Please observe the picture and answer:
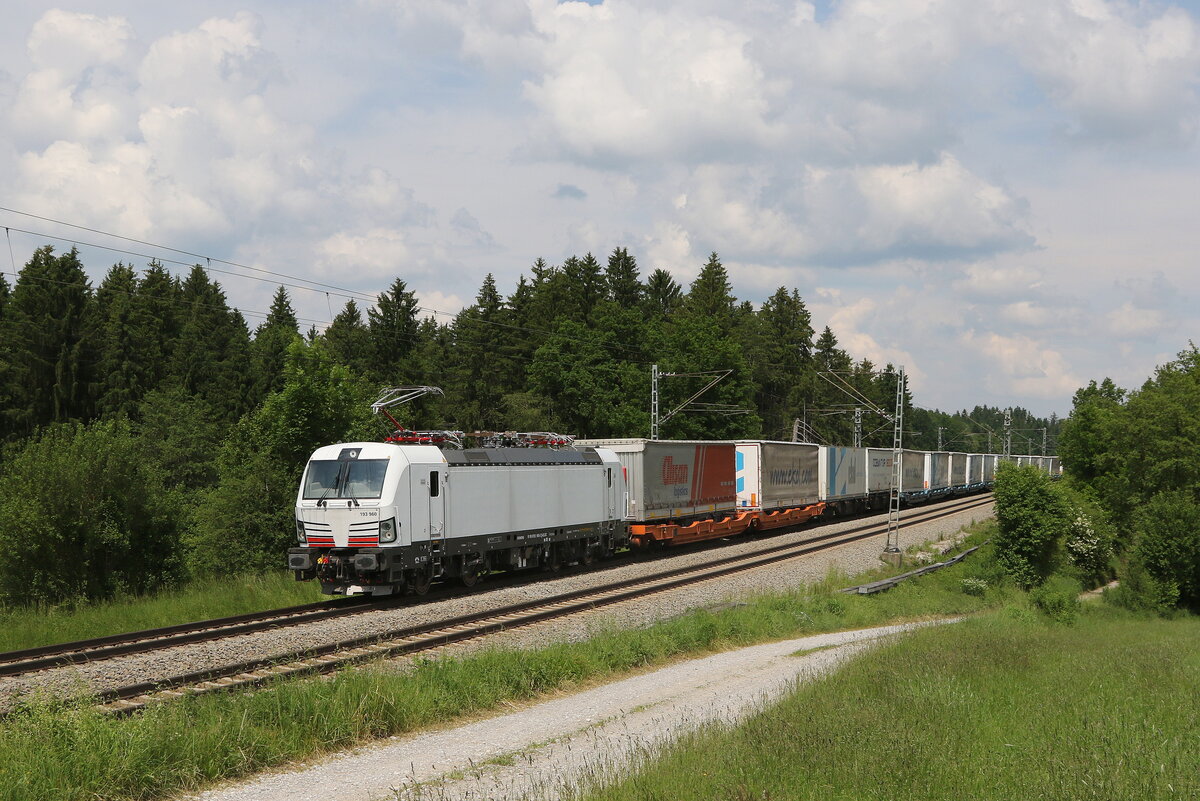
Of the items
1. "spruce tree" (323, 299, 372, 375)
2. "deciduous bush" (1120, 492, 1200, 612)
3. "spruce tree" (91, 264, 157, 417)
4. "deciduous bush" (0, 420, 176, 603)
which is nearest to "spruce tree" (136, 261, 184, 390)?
"spruce tree" (91, 264, 157, 417)

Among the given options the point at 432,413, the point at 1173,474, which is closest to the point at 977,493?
the point at 1173,474

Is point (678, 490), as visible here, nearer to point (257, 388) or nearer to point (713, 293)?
point (257, 388)

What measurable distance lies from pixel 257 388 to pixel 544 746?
215 feet

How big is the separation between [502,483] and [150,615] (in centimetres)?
837

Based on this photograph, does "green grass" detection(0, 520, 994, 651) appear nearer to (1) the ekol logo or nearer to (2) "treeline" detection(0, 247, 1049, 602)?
(2) "treeline" detection(0, 247, 1049, 602)

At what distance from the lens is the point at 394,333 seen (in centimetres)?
8356

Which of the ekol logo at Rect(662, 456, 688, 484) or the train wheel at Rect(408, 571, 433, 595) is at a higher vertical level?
the ekol logo at Rect(662, 456, 688, 484)

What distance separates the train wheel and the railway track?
263 cm

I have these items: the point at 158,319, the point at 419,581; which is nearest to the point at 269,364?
the point at 158,319

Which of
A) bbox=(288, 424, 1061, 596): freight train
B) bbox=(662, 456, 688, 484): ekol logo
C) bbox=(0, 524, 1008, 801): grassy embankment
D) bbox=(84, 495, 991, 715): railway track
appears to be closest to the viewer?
bbox=(0, 524, 1008, 801): grassy embankment

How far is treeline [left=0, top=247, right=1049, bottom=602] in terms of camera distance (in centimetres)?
2789

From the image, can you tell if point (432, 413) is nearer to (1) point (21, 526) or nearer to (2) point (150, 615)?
(1) point (21, 526)

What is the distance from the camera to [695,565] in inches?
1142

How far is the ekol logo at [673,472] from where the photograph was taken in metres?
32.3
